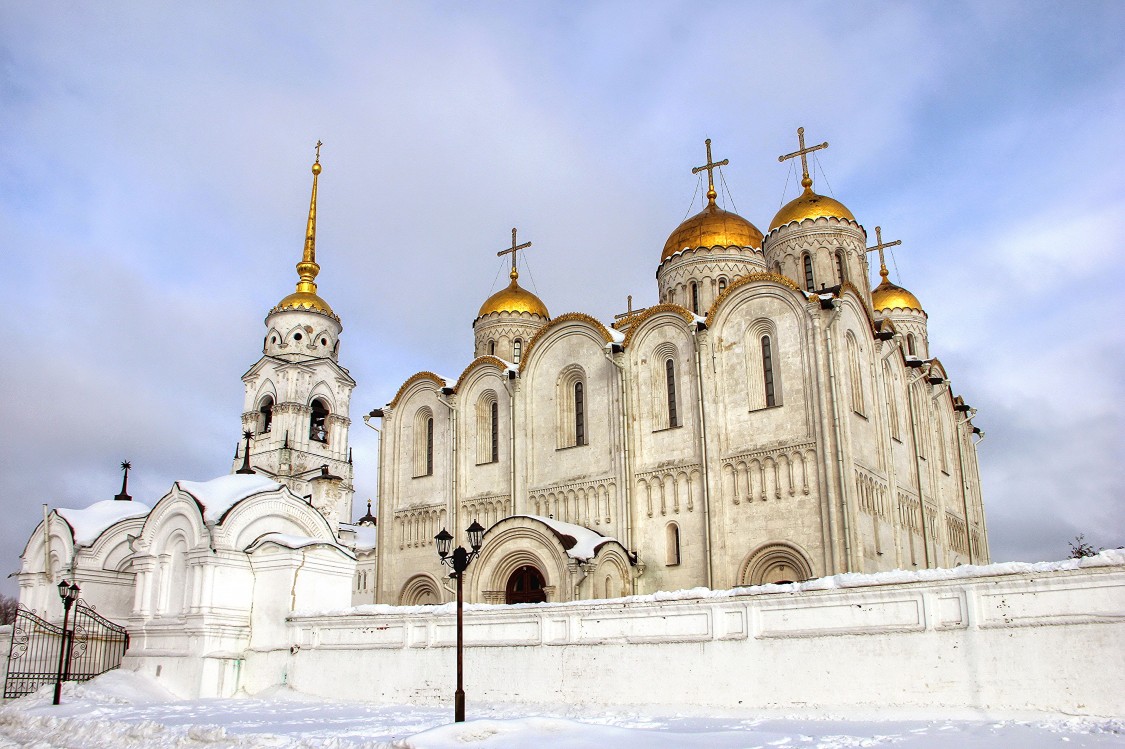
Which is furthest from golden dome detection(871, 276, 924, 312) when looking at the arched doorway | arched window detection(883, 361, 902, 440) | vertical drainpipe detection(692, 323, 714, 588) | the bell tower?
the bell tower

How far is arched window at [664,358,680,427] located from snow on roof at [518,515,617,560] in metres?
3.37

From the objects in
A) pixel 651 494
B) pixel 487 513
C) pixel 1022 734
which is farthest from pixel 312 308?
pixel 1022 734

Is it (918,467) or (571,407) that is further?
(571,407)

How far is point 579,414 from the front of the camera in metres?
26.0

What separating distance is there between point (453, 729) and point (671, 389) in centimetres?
1527

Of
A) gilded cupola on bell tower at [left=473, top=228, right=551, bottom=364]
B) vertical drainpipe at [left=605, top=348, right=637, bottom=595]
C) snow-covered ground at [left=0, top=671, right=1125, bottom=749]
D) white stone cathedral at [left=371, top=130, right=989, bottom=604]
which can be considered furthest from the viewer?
gilded cupola on bell tower at [left=473, top=228, right=551, bottom=364]

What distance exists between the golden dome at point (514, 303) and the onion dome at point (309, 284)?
39.0 ft

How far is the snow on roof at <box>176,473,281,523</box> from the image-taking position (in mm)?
19656

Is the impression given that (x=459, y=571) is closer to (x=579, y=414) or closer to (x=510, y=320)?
(x=579, y=414)

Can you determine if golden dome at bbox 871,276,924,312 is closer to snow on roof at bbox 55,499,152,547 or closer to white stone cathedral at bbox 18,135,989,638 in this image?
white stone cathedral at bbox 18,135,989,638

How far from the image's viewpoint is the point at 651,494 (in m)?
23.7

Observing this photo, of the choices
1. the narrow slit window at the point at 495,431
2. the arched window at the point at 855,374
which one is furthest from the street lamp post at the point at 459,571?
the narrow slit window at the point at 495,431

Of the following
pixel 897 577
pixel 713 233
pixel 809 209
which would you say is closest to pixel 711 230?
pixel 713 233

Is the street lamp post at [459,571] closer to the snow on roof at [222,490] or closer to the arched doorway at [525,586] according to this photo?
the snow on roof at [222,490]
